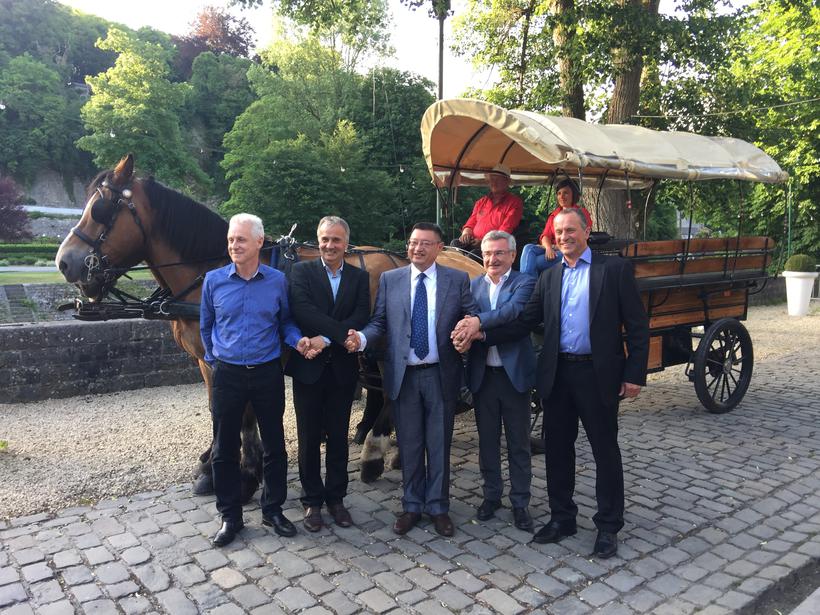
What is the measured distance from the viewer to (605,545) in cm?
358

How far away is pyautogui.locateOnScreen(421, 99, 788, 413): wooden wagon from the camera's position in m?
5.32

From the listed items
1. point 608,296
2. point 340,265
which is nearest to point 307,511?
point 340,265

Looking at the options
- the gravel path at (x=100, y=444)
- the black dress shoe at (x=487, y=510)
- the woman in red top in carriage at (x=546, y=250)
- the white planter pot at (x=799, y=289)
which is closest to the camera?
the black dress shoe at (x=487, y=510)

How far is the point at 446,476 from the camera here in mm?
3936

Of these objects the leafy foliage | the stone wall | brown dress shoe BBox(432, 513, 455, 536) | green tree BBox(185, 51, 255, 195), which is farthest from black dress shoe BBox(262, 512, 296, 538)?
green tree BBox(185, 51, 255, 195)

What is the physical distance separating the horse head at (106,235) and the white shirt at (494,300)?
256cm

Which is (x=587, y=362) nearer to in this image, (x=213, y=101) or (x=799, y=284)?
(x=799, y=284)

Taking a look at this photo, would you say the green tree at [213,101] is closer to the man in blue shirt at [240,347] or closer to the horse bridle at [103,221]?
the horse bridle at [103,221]

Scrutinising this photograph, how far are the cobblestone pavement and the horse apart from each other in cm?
56

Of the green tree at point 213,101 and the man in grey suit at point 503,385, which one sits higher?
the green tree at point 213,101

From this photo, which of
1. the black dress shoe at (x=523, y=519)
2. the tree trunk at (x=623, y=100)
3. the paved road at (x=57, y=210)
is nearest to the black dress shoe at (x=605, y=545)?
the black dress shoe at (x=523, y=519)

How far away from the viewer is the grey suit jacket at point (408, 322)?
3844 mm

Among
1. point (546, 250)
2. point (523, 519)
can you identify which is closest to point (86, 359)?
point (546, 250)

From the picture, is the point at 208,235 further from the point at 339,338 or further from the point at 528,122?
the point at 528,122
